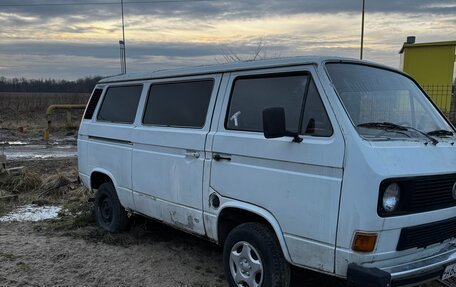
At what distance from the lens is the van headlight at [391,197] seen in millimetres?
3090

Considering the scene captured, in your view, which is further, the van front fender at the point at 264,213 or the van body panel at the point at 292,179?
the van front fender at the point at 264,213

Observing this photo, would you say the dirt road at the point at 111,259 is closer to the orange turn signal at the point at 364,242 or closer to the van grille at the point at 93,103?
the orange turn signal at the point at 364,242

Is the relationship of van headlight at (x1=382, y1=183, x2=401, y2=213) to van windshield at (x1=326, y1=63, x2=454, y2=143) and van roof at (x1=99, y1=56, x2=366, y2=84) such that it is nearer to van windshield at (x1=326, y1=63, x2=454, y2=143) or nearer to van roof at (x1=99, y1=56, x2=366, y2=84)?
van windshield at (x1=326, y1=63, x2=454, y2=143)

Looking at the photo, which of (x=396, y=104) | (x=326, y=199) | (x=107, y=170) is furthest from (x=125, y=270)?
(x=396, y=104)

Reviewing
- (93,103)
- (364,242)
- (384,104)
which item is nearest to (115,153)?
(93,103)

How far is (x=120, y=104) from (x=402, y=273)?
4.15 metres

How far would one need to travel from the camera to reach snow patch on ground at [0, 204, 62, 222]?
7.07 meters

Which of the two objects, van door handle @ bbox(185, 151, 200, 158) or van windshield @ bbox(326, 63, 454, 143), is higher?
van windshield @ bbox(326, 63, 454, 143)

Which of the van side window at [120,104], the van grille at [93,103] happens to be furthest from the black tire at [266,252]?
the van grille at [93,103]

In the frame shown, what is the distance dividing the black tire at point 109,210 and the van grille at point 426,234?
3.80 meters

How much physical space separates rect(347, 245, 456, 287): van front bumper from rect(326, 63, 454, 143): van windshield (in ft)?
3.13

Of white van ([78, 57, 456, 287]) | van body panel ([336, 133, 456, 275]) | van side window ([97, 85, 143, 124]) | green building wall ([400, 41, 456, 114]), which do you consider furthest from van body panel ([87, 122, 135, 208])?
green building wall ([400, 41, 456, 114])

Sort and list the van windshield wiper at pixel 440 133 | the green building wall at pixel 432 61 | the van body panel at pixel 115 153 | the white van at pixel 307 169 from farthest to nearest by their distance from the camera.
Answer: the green building wall at pixel 432 61 < the van body panel at pixel 115 153 < the van windshield wiper at pixel 440 133 < the white van at pixel 307 169

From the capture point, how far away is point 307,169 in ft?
11.2
